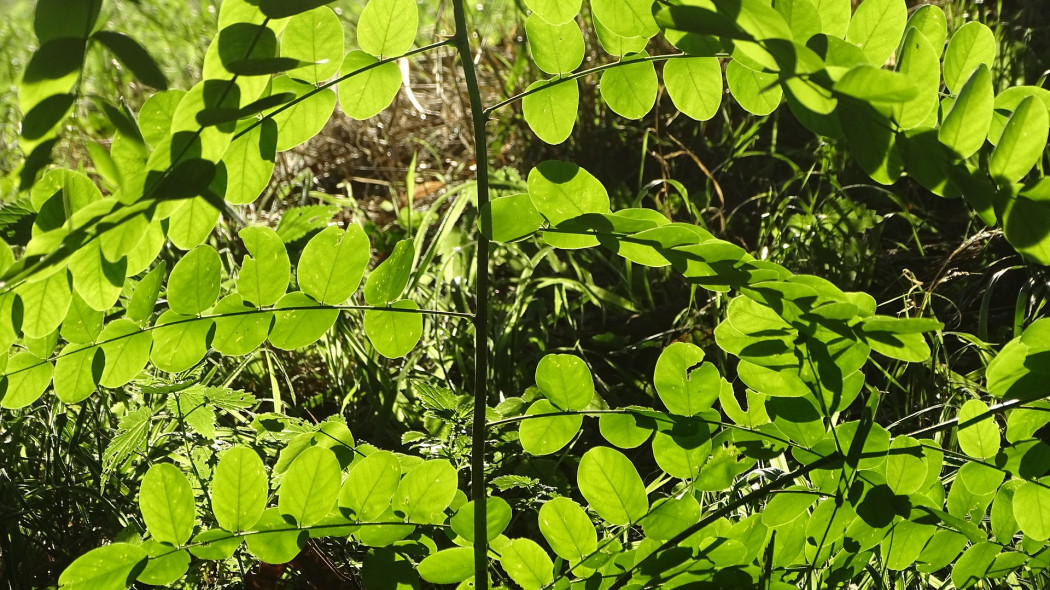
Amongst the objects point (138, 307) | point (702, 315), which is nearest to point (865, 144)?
point (138, 307)

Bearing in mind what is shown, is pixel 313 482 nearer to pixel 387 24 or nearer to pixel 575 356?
pixel 575 356

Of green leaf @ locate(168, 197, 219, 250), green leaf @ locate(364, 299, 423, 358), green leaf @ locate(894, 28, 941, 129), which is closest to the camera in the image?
green leaf @ locate(894, 28, 941, 129)

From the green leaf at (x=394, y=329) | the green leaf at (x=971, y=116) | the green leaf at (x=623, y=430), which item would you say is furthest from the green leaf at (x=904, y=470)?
the green leaf at (x=394, y=329)

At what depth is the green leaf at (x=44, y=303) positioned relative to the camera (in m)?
0.93

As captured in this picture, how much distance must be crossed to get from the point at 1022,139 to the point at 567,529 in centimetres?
71

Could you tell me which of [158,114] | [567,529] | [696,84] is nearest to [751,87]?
[696,84]

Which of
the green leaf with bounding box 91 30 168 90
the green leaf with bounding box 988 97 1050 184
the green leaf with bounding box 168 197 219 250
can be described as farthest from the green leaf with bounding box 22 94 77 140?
the green leaf with bounding box 988 97 1050 184

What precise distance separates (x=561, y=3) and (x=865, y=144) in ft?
1.22

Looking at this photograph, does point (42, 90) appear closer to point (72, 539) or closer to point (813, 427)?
point (813, 427)

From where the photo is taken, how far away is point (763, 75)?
1103 millimetres

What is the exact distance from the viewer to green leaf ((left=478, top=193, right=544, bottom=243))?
101cm

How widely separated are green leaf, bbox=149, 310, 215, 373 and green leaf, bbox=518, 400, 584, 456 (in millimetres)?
460

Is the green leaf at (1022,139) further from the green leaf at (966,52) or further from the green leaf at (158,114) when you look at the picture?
the green leaf at (158,114)

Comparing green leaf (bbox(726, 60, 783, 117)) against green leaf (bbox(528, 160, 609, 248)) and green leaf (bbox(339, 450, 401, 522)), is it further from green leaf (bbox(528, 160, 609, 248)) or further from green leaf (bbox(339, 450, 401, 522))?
green leaf (bbox(339, 450, 401, 522))
